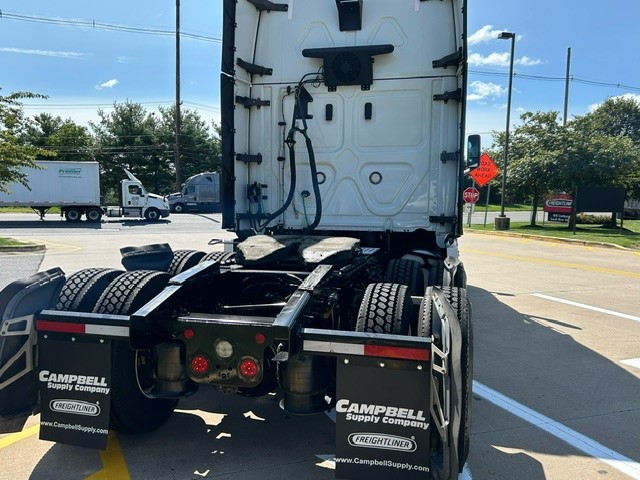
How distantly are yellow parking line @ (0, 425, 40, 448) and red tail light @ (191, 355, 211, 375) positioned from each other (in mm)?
1547

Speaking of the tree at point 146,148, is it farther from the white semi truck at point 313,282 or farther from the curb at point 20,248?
the white semi truck at point 313,282

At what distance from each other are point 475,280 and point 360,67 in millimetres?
6335

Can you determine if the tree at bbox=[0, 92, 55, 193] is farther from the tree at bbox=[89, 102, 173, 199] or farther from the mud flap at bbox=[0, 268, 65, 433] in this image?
the tree at bbox=[89, 102, 173, 199]

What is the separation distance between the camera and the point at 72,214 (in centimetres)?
2786

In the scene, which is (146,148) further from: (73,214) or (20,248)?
(20,248)

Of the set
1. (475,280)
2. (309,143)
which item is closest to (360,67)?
(309,143)

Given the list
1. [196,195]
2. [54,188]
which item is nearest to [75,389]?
[54,188]

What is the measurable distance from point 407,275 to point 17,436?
3.20 metres

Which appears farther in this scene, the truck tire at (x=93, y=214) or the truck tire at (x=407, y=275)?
the truck tire at (x=93, y=214)

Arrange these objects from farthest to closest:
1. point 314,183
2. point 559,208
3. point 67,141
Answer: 1. point 67,141
2. point 559,208
3. point 314,183

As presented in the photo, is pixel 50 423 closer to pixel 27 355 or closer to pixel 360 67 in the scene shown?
pixel 27 355

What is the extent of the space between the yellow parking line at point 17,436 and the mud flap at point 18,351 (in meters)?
0.51

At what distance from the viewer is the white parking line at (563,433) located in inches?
129

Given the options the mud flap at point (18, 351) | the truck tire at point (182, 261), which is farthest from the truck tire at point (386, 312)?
the truck tire at point (182, 261)
